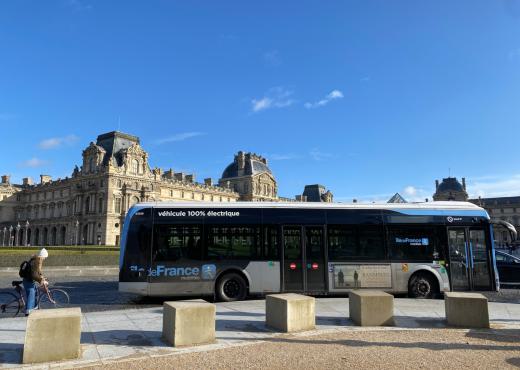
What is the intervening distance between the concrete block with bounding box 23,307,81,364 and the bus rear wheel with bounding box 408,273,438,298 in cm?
1072

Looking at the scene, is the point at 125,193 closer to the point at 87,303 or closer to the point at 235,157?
the point at 235,157

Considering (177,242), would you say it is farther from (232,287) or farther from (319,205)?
(319,205)

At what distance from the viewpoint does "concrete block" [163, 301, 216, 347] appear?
7828 millimetres

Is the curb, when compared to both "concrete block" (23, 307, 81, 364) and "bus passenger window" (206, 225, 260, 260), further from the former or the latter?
"concrete block" (23, 307, 81, 364)

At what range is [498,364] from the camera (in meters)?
6.75

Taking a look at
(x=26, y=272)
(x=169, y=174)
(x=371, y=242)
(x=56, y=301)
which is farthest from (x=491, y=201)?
(x=26, y=272)

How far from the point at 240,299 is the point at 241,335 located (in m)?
5.14

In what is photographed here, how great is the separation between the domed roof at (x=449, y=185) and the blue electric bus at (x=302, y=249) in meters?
119

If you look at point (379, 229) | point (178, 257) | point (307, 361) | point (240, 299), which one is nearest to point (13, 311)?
point (178, 257)

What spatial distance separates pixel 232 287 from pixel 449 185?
4880 inches

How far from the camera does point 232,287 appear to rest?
548 inches

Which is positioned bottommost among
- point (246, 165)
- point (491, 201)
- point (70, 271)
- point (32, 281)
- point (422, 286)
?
point (422, 286)

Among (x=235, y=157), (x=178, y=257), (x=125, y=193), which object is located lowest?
(x=178, y=257)

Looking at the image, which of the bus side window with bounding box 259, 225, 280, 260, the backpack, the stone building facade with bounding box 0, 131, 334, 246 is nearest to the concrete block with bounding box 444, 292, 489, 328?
the bus side window with bounding box 259, 225, 280, 260
